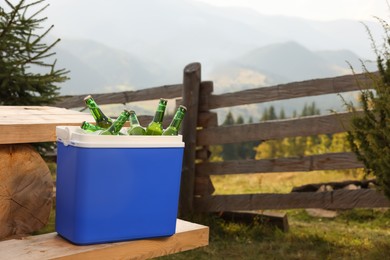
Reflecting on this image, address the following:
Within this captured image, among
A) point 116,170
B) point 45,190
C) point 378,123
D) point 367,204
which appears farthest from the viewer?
point 367,204

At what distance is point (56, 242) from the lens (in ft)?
7.49

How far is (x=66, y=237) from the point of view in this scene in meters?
2.27

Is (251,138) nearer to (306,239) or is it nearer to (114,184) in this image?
(306,239)

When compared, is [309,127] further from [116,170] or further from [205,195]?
[116,170]

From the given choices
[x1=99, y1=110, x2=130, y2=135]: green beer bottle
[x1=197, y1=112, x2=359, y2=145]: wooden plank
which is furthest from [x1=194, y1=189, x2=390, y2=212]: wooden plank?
[x1=99, y1=110, x2=130, y2=135]: green beer bottle

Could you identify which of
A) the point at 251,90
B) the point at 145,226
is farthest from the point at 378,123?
the point at 145,226

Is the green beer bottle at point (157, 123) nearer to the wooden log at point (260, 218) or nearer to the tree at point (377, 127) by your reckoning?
the tree at point (377, 127)

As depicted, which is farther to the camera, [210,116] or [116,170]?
[210,116]

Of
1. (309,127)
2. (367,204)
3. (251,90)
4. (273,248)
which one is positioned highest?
(251,90)

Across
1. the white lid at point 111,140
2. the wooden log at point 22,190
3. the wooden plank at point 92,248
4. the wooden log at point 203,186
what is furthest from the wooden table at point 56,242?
the wooden log at point 203,186

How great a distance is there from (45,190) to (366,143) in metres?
2.81

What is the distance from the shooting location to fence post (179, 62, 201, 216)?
6.08 m

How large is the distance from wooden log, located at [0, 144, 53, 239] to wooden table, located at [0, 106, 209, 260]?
12 centimetres

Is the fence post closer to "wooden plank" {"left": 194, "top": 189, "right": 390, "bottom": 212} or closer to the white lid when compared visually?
"wooden plank" {"left": 194, "top": 189, "right": 390, "bottom": 212}
